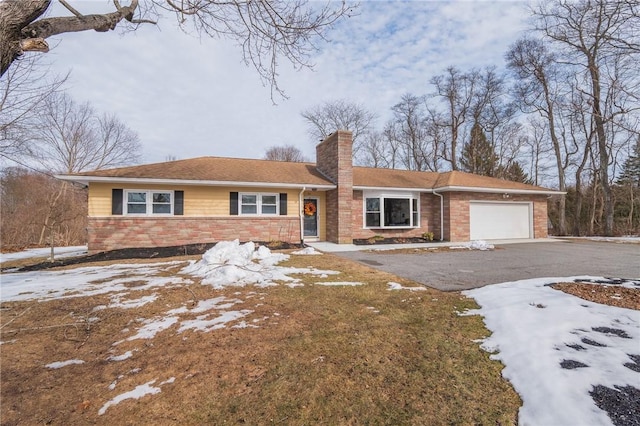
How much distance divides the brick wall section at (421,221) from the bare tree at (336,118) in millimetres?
16311

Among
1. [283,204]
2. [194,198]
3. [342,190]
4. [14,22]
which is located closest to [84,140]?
[194,198]

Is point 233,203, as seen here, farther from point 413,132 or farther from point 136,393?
point 413,132

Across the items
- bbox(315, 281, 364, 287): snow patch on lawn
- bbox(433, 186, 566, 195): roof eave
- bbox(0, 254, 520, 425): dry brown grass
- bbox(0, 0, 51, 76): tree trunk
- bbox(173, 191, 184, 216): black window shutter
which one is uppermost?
bbox(0, 0, 51, 76): tree trunk

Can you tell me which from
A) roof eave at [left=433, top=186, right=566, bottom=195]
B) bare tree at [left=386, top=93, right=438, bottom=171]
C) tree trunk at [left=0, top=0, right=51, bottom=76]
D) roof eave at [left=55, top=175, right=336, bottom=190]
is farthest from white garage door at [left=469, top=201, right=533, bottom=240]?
tree trunk at [left=0, top=0, right=51, bottom=76]

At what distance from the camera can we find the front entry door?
13477 mm

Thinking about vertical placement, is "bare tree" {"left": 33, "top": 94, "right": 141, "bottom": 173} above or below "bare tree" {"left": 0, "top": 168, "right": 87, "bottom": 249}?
above

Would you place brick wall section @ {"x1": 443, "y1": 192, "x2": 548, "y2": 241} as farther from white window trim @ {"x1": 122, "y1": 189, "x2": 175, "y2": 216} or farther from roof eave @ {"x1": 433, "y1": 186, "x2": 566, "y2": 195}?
white window trim @ {"x1": 122, "y1": 189, "x2": 175, "y2": 216}

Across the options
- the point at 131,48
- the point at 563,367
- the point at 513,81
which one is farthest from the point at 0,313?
the point at 513,81

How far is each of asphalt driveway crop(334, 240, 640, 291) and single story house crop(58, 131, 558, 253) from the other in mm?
3801

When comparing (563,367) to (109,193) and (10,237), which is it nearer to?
(109,193)

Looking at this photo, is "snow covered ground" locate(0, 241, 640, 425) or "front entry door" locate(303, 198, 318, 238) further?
"front entry door" locate(303, 198, 318, 238)

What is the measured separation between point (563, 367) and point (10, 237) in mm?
22510

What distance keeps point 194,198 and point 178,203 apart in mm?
626

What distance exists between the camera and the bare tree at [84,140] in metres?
20.5
